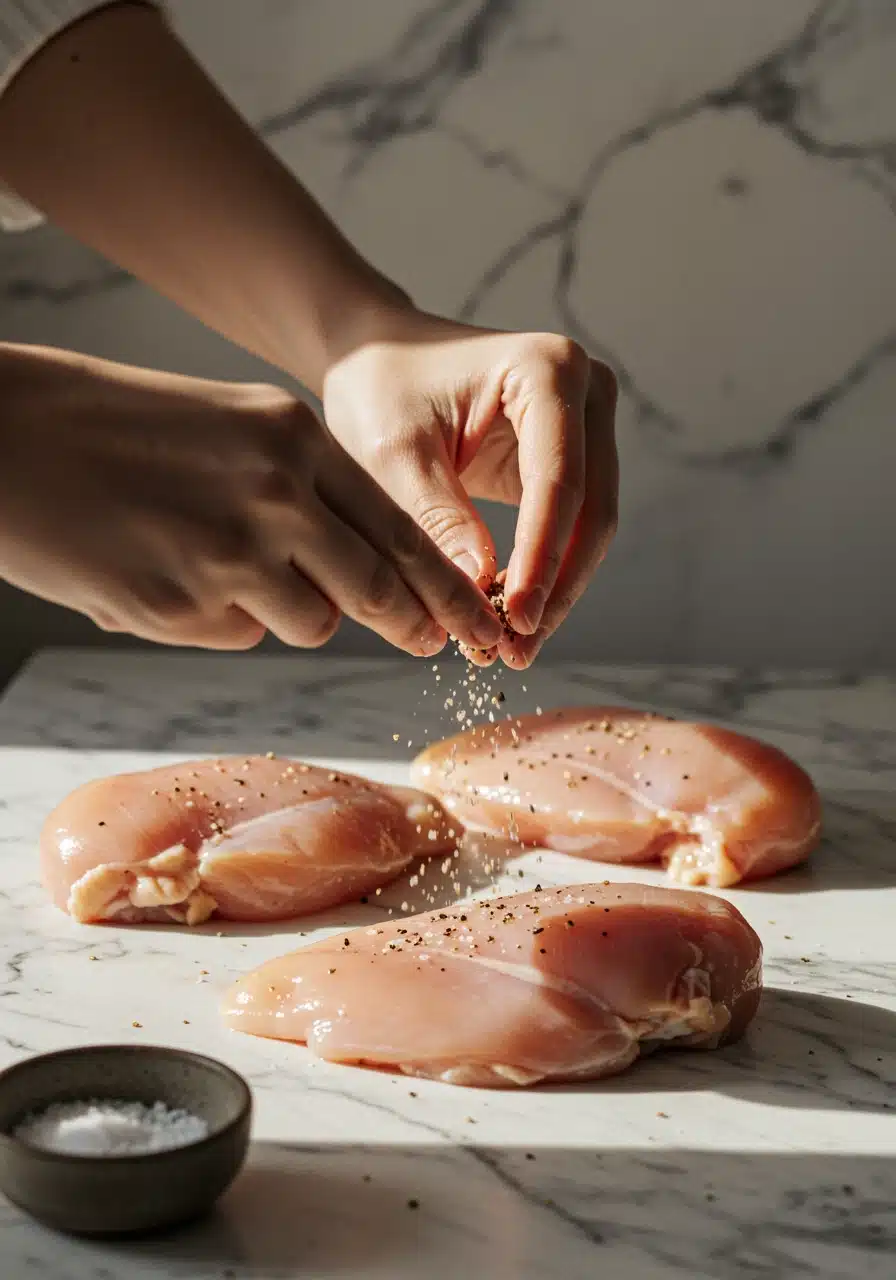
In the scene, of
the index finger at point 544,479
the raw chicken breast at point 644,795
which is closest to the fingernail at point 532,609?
the index finger at point 544,479

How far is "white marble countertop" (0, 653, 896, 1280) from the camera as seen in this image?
1007mm

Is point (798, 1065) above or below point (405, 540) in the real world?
below

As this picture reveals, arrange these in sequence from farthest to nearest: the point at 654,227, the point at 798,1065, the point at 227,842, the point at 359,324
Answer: the point at 654,227 < the point at 359,324 < the point at 227,842 < the point at 798,1065

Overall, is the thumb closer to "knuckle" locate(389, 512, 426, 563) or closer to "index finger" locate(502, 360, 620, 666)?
"index finger" locate(502, 360, 620, 666)

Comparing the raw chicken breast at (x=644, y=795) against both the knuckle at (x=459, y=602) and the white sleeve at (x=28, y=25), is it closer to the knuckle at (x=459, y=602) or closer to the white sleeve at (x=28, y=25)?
the knuckle at (x=459, y=602)

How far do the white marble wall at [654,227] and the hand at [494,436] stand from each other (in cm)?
76

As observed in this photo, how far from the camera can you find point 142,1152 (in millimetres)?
992

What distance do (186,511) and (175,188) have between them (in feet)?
2.40

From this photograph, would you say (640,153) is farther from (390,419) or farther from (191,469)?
(191,469)

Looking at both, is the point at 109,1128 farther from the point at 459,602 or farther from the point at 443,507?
the point at 443,507

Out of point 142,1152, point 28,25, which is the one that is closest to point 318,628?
point 142,1152

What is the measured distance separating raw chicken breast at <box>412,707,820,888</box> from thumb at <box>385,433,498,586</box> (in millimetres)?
298

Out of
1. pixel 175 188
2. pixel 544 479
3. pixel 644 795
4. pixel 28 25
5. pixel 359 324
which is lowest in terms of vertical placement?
pixel 644 795

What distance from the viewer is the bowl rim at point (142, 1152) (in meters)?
0.97
